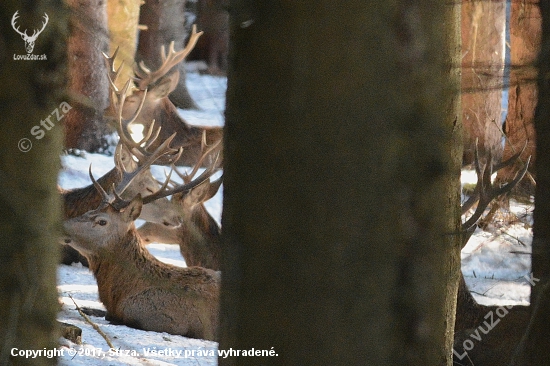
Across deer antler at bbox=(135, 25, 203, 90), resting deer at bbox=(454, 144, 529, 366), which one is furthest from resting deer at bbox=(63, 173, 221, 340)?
deer antler at bbox=(135, 25, 203, 90)

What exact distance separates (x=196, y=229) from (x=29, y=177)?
4.46 m

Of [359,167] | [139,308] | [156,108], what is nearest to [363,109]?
[359,167]

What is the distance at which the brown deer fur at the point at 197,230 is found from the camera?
731 cm

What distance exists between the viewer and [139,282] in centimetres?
602

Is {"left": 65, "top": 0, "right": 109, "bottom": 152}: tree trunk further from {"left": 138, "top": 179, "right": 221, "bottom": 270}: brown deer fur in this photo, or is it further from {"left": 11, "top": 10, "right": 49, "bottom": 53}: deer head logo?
{"left": 11, "top": 10, "right": 49, "bottom": 53}: deer head logo

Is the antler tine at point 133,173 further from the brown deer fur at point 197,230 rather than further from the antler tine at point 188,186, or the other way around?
the brown deer fur at point 197,230

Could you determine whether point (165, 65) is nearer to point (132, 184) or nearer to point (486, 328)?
point (132, 184)

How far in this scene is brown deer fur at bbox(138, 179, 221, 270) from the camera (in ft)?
24.0

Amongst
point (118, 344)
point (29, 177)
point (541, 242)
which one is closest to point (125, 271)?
point (118, 344)

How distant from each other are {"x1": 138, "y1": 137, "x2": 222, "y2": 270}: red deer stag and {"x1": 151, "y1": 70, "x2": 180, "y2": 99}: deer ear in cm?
266

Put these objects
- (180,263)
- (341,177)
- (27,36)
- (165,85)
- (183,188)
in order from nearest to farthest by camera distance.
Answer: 1. (341,177)
2. (27,36)
3. (183,188)
4. (180,263)
5. (165,85)

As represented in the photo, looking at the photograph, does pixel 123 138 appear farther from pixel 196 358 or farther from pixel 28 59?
pixel 28 59

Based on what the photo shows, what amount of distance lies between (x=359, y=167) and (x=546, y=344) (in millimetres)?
1208

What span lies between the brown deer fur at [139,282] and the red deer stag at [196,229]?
899mm
